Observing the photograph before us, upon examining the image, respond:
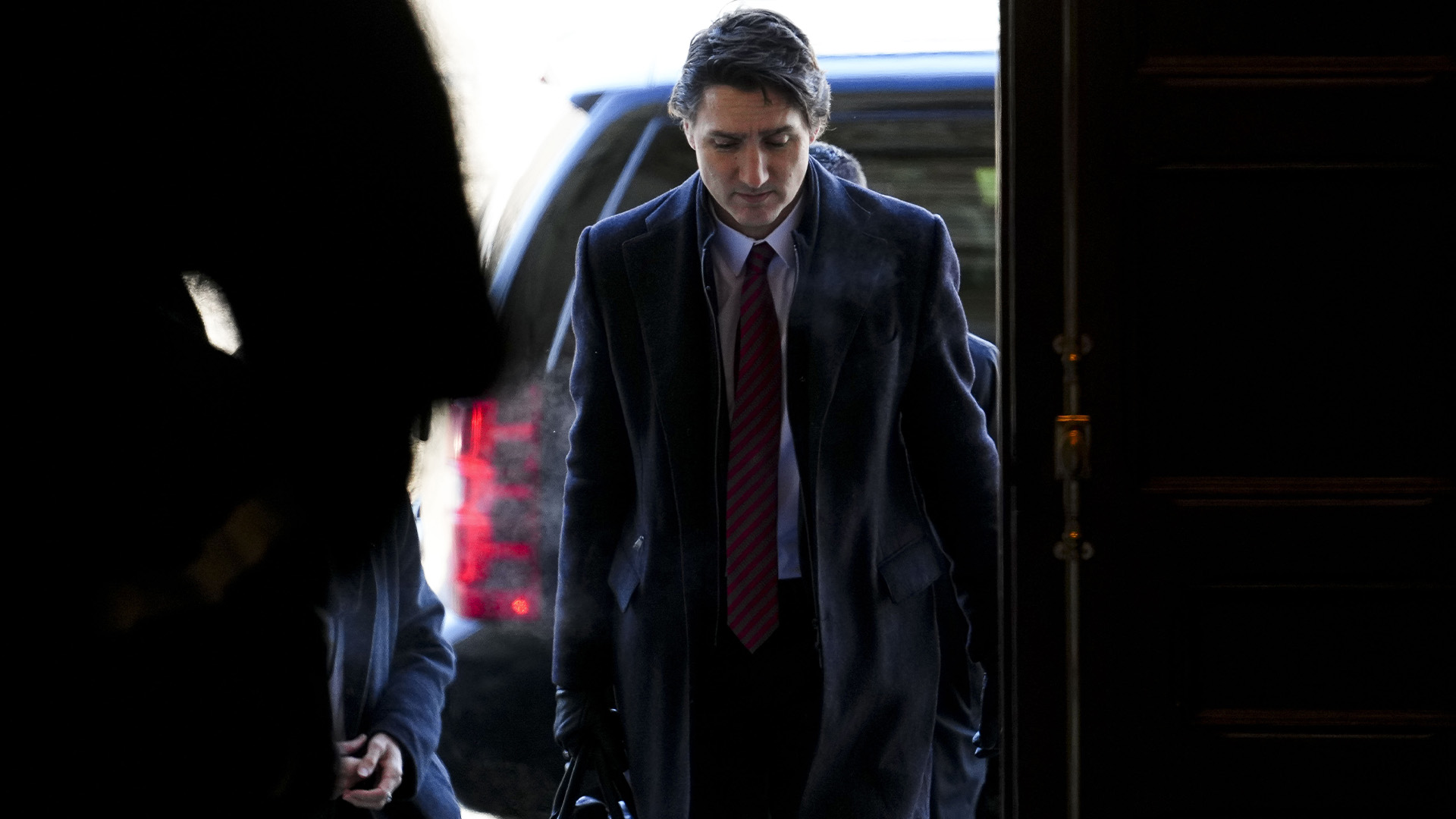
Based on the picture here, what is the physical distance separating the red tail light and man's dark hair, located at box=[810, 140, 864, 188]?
28.4 inches

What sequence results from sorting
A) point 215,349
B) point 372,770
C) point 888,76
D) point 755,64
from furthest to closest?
point 888,76 < point 755,64 < point 372,770 < point 215,349

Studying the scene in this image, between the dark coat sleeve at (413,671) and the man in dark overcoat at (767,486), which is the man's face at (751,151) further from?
the dark coat sleeve at (413,671)

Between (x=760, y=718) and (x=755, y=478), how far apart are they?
362mm

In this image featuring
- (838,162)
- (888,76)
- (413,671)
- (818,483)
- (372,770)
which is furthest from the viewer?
(888,76)

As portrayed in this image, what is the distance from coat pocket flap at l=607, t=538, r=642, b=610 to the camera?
1848mm

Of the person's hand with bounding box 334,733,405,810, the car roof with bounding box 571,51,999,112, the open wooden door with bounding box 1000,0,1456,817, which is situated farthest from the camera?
the car roof with bounding box 571,51,999,112

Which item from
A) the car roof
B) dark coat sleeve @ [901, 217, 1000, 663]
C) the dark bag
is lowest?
the dark bag

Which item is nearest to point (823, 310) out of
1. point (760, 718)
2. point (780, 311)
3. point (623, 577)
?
point (780, 311)

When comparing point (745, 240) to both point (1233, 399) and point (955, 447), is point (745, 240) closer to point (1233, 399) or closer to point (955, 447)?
point (955, 447)

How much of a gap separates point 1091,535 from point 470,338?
118 cm

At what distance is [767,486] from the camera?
1842 mm

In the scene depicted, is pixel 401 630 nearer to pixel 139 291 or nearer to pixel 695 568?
pixel 695 568

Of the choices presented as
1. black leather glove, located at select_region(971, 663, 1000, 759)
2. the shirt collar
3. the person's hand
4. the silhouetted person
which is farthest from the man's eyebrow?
the silhouetted person

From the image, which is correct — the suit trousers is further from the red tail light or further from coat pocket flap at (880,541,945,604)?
the red tail light
